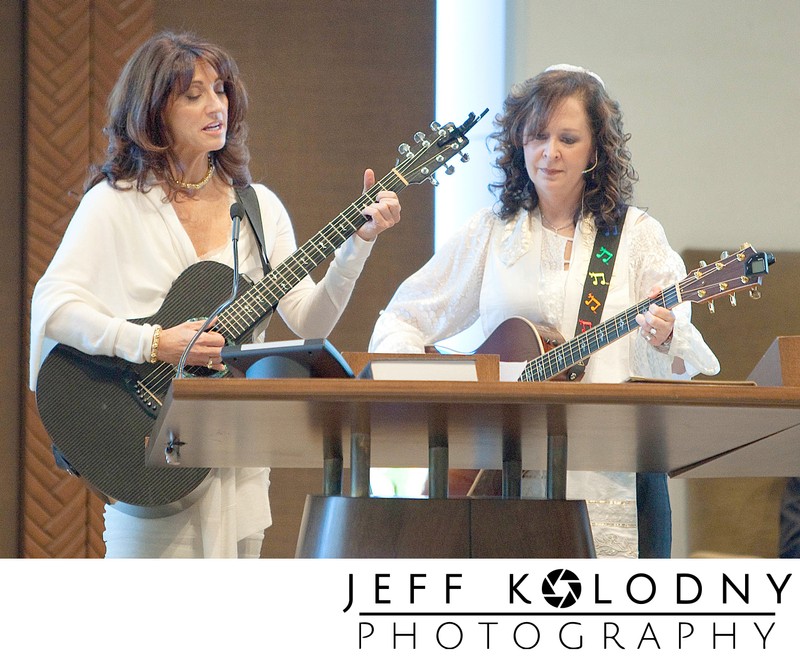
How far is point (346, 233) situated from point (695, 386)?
132 cm

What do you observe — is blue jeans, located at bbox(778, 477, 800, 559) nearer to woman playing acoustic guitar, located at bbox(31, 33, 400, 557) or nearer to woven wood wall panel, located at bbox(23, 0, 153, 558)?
woman playing acoustic guitar, located at bbox(31, 33, 400, 557)

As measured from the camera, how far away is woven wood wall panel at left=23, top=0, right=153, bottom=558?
176 inches

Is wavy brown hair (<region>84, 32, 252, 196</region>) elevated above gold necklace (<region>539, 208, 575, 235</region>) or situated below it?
above

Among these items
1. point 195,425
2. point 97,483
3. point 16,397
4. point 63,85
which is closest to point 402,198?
point 63,85

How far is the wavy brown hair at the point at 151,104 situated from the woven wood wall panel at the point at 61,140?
148 cm

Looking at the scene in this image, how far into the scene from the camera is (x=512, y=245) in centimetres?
326

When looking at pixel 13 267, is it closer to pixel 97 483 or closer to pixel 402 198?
pixel 402 198

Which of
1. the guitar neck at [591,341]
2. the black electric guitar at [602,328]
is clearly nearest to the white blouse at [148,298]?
the black electric guitar at [602,328]

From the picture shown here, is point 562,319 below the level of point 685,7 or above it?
below

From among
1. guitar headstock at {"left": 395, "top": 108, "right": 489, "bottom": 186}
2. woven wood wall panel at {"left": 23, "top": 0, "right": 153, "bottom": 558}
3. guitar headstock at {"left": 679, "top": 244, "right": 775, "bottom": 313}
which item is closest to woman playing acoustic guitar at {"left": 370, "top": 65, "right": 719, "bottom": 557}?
guitar headstock at {"left": 679, "top": 244, "right": 775, "bottom": 313}

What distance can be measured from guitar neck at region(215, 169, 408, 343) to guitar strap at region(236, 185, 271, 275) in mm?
91

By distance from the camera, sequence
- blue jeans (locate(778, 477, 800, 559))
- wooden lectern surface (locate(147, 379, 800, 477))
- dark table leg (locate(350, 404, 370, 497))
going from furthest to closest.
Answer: blue jeans (locate(778, 477, 800, 559)) → dark table leg (locate(350, 404, 370, 497)) → wooden lectern surface (locate(147, 379, 800, 477))
